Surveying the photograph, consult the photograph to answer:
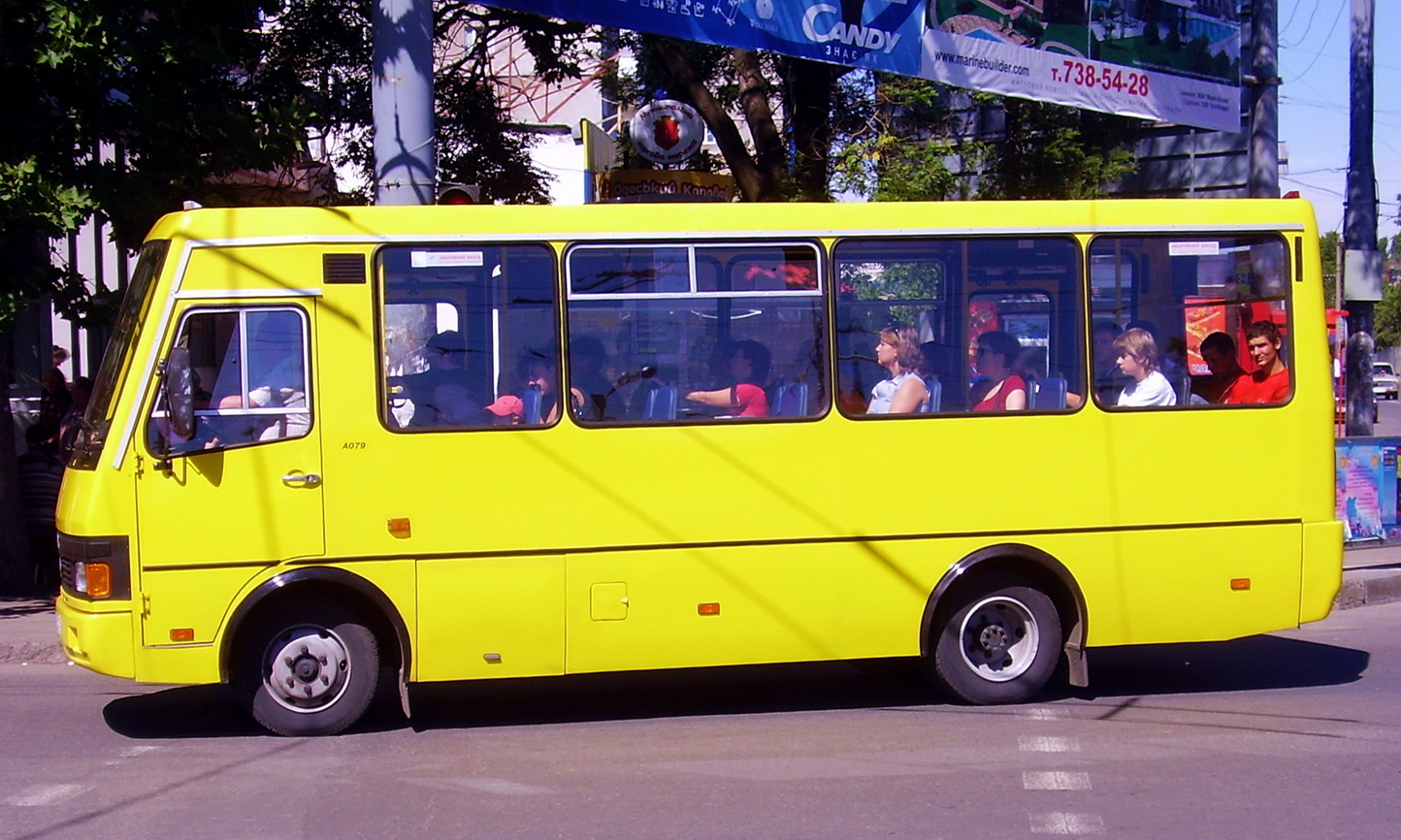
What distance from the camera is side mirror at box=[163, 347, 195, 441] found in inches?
256

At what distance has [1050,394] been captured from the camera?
7562 mm

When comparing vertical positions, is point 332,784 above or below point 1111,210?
below

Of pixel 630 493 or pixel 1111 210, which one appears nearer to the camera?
pixel 630 493

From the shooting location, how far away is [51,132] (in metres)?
10.1

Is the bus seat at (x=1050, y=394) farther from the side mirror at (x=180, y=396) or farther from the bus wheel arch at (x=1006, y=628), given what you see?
the side mirror at (x=180, y=396)

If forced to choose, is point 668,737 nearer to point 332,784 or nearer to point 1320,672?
point 332,784

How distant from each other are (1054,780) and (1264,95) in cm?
1515

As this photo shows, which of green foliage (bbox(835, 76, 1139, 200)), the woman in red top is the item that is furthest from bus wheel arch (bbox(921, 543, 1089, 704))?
green foliage (bbox(835, 76, 1139, 200))

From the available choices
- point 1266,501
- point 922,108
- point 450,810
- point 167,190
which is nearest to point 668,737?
point 450,810

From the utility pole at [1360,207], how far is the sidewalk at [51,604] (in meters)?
2.18

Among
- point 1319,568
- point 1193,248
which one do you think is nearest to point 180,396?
point 1193,248

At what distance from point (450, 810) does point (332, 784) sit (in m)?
0.73

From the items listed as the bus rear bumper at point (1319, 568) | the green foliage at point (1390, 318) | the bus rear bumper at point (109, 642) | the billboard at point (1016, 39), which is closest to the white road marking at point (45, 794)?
the bus rear bumper at point (109, 642)

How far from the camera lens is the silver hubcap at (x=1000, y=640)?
7605 mm
